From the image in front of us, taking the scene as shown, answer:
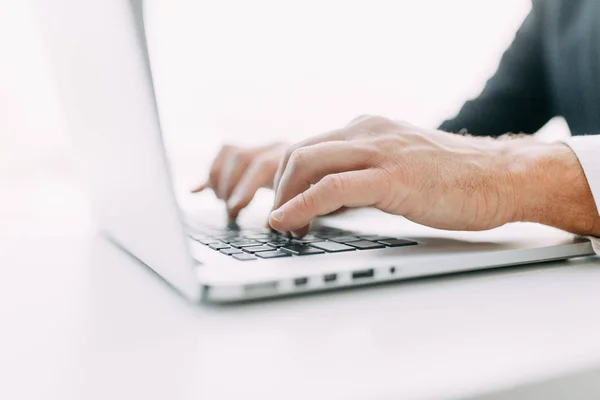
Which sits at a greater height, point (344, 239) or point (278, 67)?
point (278, 67)

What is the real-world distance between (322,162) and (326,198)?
6 cm

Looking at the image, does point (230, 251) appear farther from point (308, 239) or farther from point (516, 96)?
point (516, 96)

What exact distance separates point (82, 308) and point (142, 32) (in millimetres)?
182

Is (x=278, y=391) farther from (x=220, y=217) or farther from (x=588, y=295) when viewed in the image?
(x=220, y=217)

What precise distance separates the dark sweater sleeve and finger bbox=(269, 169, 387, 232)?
0.85 m

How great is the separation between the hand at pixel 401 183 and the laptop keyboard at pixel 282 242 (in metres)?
0.02

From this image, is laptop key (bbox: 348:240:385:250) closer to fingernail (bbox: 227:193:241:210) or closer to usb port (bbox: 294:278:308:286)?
usb port (bbox: 294:278:308:286)

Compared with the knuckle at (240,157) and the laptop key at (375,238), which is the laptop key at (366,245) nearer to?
the laptop key at (375,238)

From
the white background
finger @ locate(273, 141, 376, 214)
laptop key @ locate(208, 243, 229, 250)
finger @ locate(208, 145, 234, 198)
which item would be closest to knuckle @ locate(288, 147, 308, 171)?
finger @ locate(273, 141, 376, 214)

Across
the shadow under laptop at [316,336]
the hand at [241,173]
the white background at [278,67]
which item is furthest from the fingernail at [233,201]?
the white background at [278,67]

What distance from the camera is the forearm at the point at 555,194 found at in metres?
0.55

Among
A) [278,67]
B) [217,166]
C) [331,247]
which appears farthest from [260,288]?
[278,67]

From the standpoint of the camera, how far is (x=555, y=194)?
57 cm

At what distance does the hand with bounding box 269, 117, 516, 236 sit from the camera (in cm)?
52
